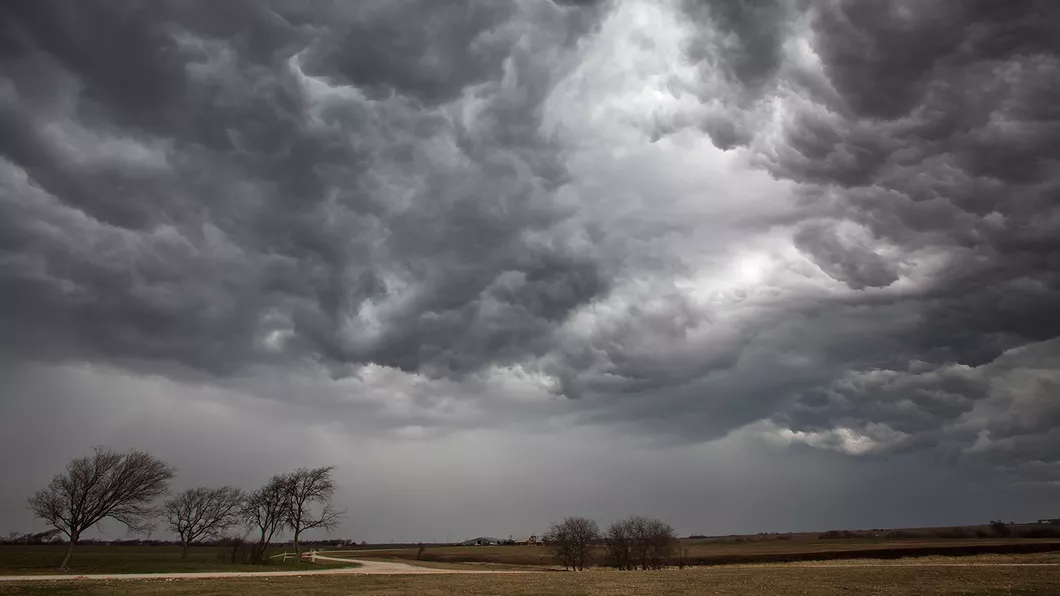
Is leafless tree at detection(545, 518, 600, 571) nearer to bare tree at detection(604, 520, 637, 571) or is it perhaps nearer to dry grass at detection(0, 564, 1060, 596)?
bare tree at detection(604, 520, 637, 571)

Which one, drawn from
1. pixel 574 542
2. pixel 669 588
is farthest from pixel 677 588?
pixel 574 542

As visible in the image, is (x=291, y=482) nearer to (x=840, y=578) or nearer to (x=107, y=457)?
(x=107, y=457)

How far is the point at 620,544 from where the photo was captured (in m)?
103

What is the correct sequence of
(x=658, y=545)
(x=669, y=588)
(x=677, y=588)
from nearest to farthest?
(x=677, y=588)
(x=669, y=588)
(x=658, y=545)

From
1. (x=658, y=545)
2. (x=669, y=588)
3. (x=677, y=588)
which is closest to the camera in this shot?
(x=677, y=588)

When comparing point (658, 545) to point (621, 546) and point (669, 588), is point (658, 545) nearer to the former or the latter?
point (621, 546)

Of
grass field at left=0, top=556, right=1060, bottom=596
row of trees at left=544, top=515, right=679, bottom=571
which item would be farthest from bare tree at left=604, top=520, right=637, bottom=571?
grass field at left=0, top=556, right=1060, bottom=596

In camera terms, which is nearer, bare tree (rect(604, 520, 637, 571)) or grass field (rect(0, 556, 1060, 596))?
grass field (rect(0, 556, 1060, 596))

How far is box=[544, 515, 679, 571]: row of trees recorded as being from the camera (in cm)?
10188

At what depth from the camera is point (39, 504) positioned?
67438 mm

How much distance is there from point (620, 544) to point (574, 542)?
849 centimetres

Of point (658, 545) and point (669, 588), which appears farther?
point (658, 545)

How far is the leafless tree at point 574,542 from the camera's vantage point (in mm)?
101875

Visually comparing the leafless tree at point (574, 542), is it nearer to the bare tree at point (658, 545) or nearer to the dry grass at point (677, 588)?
the bare tree at point (658, 545)
